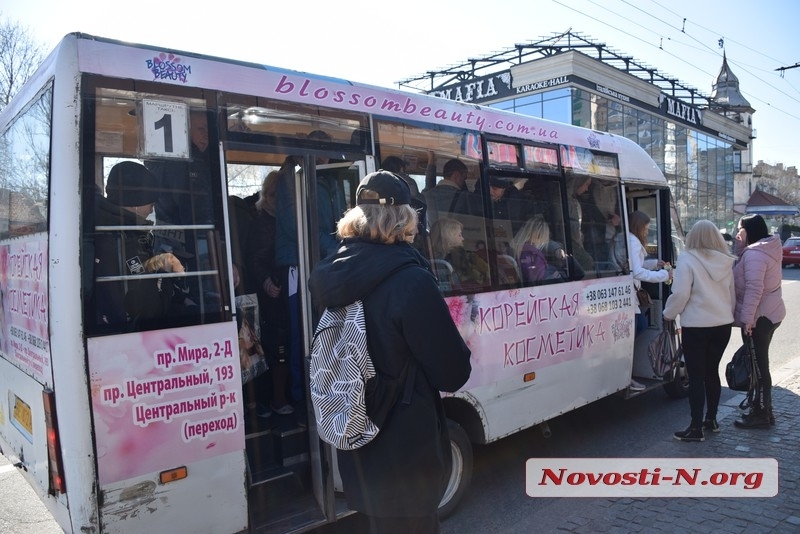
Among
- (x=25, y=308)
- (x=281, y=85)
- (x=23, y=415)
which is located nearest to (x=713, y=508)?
(x=281, y=85)

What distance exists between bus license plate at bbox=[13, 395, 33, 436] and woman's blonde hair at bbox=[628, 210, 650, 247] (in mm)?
5661

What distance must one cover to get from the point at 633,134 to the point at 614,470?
28.6 meters

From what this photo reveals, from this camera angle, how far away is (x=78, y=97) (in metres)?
2.85

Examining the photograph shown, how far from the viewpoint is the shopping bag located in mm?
6582

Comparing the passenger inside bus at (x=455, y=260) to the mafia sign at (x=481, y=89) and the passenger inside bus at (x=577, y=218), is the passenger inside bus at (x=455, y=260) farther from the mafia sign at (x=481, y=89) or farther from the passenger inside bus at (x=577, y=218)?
the mafia sign at (x=481, y=89)

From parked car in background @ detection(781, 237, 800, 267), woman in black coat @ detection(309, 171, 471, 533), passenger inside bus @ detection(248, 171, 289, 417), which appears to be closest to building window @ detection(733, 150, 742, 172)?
parked car in background @ detection(781, 237, 800, 267)

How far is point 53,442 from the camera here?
9.47 ft

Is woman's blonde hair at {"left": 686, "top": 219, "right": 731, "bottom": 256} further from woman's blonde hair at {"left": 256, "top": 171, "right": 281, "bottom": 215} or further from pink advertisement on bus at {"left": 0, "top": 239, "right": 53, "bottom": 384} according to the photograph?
pink advertisement on bus at {"left": 0, "top": 239, "right": 53, "bottom": 384}

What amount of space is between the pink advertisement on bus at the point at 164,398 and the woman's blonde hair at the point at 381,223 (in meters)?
1.14

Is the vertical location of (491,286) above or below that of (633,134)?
below

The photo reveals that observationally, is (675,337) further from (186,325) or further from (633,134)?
(633,134)

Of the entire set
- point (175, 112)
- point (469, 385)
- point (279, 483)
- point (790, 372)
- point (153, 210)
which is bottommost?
point (790, 372)

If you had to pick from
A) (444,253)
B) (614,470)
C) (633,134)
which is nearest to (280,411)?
(444,253)

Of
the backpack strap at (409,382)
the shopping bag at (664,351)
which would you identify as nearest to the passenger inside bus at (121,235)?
the backpack strap at (409,382)
